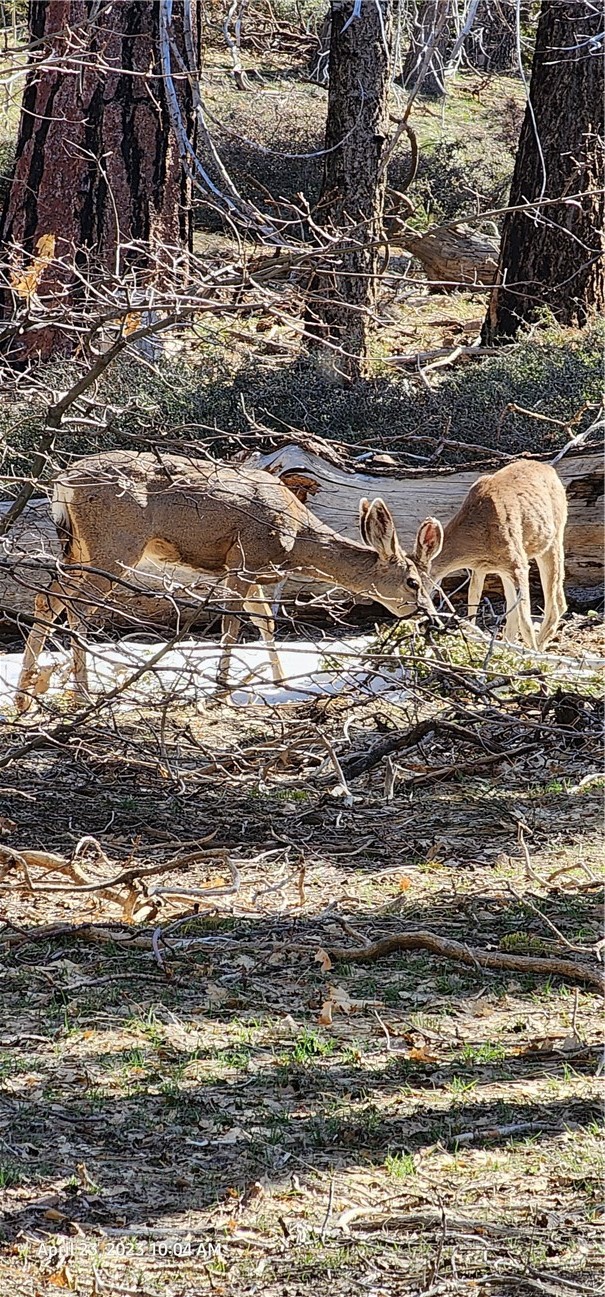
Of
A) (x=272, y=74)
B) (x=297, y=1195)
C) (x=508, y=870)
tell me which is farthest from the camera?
(x=272, y=74)

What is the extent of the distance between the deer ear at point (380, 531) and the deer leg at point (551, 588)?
5.19ft

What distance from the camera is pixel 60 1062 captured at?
148 inches

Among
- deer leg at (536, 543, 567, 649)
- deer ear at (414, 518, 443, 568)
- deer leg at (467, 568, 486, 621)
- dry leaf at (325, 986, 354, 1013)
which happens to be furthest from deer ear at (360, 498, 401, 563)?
dry leaf at (325, 986, 354, 1013)

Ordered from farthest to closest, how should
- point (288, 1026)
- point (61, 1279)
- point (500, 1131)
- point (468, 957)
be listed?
point (468, 957)
point (288, 1026)
point (500, 1131)
point (61, 1279)

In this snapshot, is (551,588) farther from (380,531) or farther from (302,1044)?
(302,1044)

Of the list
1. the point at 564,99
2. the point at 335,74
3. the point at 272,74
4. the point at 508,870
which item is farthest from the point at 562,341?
the point at 272,74

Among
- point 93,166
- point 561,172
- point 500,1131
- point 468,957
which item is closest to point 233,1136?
point 500,1131

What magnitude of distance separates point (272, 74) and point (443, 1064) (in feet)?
78.5

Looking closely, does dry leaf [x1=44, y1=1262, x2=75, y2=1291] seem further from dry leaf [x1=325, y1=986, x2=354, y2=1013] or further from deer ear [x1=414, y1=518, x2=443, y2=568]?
deer ear [x1=414, y1=518, x2=443, y2=568]

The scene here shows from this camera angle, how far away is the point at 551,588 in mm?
9656

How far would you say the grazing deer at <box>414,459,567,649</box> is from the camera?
29.6 ft

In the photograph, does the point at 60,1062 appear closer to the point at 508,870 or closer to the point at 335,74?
the point at 508,870

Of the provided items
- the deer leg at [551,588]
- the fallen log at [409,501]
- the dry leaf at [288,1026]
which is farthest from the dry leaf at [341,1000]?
the fallen log at [409,501]

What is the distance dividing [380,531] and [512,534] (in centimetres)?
120
